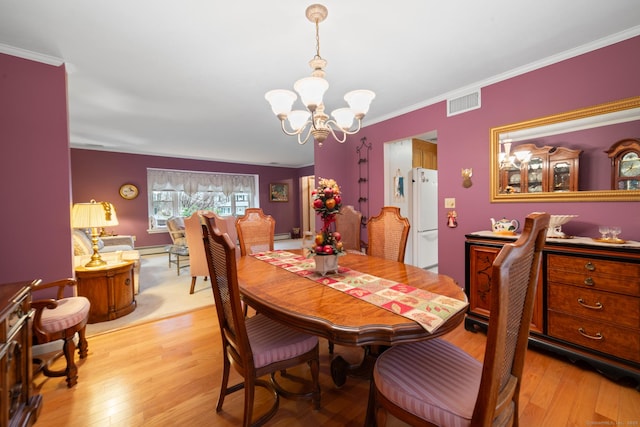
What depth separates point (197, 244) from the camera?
3.52 m

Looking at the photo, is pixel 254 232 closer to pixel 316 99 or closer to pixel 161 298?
pixel 316 99

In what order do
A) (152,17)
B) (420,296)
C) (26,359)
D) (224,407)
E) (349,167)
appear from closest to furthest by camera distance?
(420,296)
(26,359)
(224,407)
(152,17)
(349,167)

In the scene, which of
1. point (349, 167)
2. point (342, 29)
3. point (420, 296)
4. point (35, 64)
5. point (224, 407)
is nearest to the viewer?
→ point (420, 296)

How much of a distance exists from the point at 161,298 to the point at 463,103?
430cm

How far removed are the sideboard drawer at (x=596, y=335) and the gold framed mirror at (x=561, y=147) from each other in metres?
0.96

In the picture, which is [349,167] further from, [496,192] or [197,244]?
[197,244]

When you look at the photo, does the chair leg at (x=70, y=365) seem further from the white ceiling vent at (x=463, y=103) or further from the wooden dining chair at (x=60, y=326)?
the white ceiling vent at (x=463, y=103)

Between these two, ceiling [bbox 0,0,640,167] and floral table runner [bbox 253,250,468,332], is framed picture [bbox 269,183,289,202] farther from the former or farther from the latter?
floral table runner [bbox 253,250,468,332]

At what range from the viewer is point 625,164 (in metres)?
1.96

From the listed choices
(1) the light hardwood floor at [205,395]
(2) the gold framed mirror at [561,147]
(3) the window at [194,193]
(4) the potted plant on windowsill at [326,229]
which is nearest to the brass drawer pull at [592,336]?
(1) the light hardwood floor at [205,395]

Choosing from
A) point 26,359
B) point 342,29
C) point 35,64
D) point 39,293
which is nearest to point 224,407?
point 26,359

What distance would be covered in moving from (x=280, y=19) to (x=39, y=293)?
113 inches

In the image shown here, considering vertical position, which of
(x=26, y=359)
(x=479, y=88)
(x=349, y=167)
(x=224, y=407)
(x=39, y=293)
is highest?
(x=479, y=88)

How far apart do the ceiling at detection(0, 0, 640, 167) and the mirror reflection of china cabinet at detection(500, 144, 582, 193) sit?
2.55 ft
